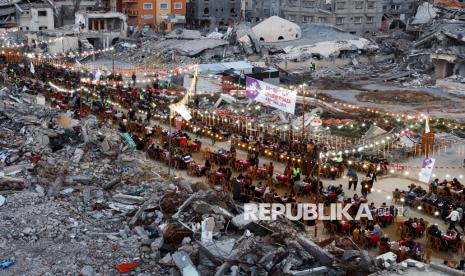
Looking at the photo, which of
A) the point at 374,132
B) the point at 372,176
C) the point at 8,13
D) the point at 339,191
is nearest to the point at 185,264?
the point at 339,191

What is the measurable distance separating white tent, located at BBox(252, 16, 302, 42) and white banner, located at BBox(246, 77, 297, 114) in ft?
124

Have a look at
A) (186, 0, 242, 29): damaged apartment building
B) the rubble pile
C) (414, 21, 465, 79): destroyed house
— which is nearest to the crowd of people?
the rubble pile

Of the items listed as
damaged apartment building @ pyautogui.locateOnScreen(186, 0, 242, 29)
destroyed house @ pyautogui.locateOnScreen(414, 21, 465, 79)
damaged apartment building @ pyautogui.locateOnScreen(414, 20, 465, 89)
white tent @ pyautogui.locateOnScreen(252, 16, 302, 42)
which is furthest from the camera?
damaged apartment building @ pyautogui.locateOnScreen(186, 0, 242, 29)

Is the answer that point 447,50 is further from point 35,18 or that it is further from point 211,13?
point 35,18

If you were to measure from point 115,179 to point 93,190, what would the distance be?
1288 mm

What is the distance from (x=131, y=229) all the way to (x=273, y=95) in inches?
444

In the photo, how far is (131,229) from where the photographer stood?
1970 cm

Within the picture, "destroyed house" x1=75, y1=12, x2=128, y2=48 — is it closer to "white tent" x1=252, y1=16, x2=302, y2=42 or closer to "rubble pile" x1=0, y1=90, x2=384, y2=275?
"white tent" x1=252, y1=16, x2=302, y2=42

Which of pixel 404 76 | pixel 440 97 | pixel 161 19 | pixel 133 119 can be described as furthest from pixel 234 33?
pixel 133 119

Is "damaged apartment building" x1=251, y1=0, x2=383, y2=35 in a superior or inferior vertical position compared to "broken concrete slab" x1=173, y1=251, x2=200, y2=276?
superior

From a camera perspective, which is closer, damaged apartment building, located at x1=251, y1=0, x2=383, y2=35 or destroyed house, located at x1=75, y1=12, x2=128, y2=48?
destroyed house, located at x1=75, y1=12, x2=128, y2=48

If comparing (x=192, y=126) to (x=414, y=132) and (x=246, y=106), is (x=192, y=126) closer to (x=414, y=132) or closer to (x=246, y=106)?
(x=246, y=106)

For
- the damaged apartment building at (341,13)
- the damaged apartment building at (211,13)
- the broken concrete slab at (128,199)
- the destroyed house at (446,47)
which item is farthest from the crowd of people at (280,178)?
the damaged apartment building at (211,13)

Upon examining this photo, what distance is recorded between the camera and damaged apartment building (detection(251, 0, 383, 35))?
72938mm
